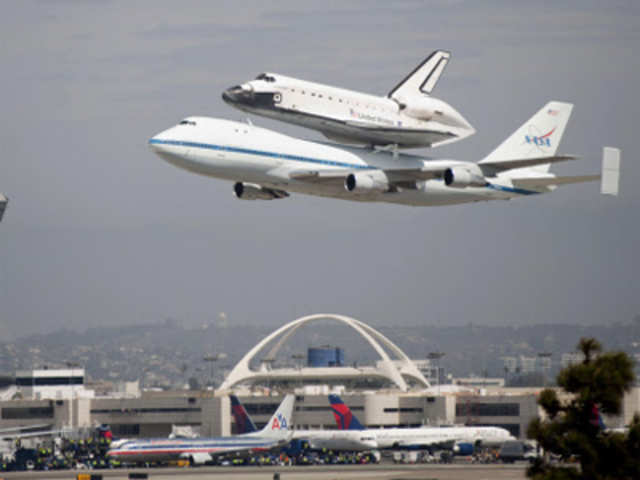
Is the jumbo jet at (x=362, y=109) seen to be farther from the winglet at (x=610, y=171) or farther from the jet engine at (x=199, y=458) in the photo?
the jet engine at (x=199, y=458)

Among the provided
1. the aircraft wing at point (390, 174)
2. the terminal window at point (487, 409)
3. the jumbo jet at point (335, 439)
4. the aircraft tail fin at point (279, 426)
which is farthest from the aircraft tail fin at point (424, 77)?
the terminal window at point (487, 409)

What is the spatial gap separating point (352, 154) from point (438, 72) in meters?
11.8

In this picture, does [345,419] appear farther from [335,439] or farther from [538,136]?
[538,136]

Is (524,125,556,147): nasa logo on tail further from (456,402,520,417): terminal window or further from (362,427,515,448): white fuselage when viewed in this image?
(456,402,520,417): terminal window

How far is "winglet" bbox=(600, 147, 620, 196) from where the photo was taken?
87.4 m

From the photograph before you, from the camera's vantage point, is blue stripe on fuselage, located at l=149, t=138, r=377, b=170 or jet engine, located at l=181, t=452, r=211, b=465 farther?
jet engine, located at l=181, t=452, r=211, b=465

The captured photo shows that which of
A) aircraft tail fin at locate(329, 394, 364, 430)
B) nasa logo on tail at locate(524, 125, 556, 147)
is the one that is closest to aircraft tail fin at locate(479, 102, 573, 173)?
nasa logo on tail at locate(524, 125, 556, 147)

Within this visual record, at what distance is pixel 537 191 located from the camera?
92562 mm

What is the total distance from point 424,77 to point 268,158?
1699 centimetres

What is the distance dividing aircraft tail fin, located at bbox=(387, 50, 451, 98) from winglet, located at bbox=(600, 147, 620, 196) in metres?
14.7

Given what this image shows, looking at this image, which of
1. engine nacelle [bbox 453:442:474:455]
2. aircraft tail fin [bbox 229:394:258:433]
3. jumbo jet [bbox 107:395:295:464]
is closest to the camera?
jumbo jet [bbox 107:395:295:464]

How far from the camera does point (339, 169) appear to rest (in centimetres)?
8306

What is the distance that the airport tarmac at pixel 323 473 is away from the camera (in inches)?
4168

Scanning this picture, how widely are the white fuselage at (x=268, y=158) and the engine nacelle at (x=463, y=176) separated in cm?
110
